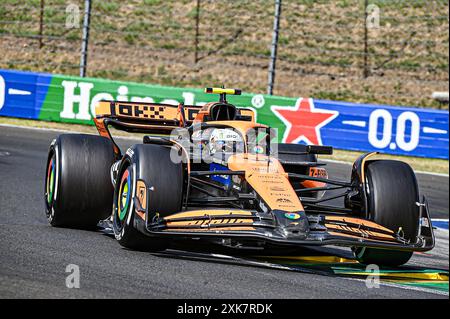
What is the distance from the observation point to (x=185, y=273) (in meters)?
6.21

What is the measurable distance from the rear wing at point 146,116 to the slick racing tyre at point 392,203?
2.15 metres

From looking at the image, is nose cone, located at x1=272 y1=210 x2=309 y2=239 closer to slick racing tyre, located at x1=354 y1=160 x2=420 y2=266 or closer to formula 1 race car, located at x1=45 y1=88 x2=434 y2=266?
formula 1 race car, located at x1=45 y1=88 x2=434 y2=266

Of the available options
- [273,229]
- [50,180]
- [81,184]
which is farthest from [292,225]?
[50,180]

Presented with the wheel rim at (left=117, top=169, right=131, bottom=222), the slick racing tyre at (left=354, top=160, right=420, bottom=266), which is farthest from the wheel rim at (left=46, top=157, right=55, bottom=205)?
the slick racing tyre at (left=354, top=160, right=420, bottom=266)

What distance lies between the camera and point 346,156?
16156mm

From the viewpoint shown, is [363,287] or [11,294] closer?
[11,294]

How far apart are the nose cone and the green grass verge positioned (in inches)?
366

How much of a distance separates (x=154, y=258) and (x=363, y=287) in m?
1.66

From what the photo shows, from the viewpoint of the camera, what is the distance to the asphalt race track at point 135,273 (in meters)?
5.44

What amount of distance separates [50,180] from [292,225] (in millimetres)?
3096

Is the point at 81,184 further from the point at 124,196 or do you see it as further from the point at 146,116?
the point at 146,116

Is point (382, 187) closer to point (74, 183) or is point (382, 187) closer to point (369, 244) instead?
point (369, 244)

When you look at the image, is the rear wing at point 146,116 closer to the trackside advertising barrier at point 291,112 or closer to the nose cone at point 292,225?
the nose cone at point 292,225

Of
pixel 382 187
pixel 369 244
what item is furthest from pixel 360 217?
pixel 369 244
